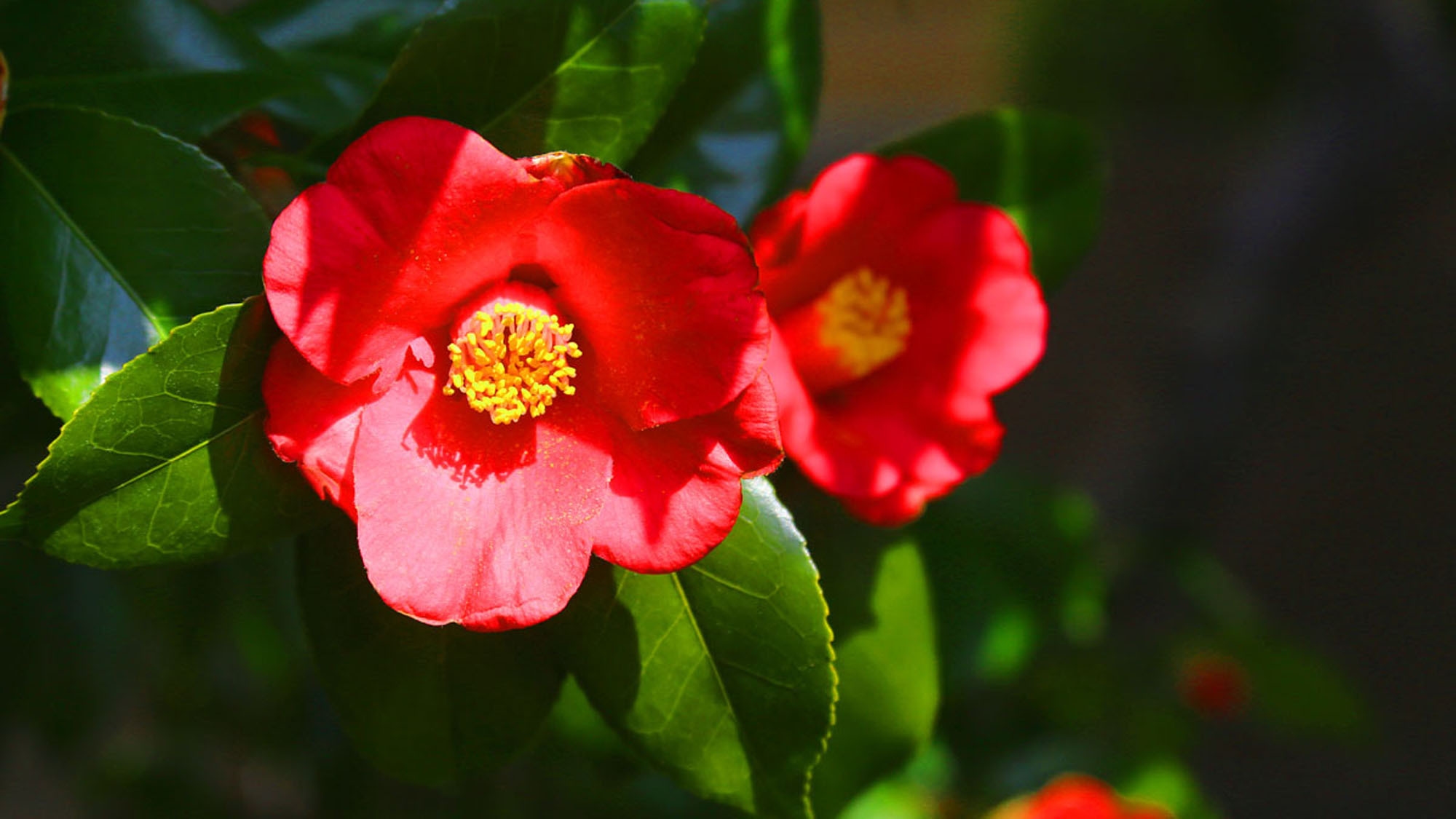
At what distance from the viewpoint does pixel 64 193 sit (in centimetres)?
53

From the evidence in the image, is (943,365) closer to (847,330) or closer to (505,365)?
(847,330)

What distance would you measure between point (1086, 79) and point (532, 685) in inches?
119

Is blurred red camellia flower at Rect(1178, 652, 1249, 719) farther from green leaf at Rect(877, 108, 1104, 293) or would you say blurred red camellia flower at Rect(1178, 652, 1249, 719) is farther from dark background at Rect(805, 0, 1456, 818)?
green leaf at Rect(877, 108, 1104, 293)

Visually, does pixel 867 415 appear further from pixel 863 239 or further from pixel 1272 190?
pixel 1272 190

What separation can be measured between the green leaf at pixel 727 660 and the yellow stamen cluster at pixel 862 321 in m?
0.11

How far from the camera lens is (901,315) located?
617mm

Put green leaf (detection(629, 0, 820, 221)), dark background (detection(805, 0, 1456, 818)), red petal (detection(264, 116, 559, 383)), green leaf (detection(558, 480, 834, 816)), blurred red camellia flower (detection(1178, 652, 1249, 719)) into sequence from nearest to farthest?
red petal (detection(264, 116, 559, 383)) → green leaf (detection(558, 480, 834, 816)) → green leaf (detection(629, 0, 820, 221)) → blurred red camellia flower (detection(1178, 652, 1249, 719)) → dark background (detection(805, 0, 1456, 818))

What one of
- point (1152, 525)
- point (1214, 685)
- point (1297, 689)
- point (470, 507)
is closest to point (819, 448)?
point (470, 507)

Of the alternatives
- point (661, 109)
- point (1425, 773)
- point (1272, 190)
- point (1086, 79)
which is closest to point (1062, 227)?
point (661, 109)

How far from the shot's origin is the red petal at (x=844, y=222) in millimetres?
578

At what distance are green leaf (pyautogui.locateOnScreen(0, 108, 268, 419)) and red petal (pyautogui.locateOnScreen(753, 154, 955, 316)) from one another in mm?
259

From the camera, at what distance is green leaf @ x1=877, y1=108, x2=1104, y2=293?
736mm

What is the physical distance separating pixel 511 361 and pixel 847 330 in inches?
8.1

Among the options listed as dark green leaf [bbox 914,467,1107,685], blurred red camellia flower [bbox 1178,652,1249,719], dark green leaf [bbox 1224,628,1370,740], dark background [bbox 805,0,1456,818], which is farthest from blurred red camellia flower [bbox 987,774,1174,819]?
dark background [bbox 805,0,1456,818]
